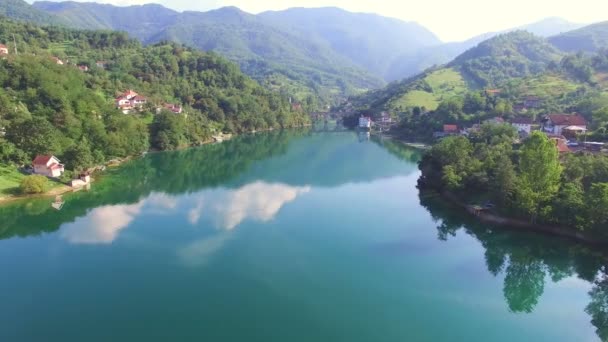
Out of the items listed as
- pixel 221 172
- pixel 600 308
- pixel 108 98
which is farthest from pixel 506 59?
pixel 600 308

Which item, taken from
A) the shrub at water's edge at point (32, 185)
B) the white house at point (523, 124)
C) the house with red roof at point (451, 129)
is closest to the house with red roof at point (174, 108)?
the shrub at water's edge at point (32, 185)

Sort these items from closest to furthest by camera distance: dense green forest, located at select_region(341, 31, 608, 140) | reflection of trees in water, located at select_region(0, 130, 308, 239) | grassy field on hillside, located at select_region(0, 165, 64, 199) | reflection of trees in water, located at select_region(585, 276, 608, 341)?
reflection of trees in water, located at select_region(585, 276, 608, 341)
reflection of trees in water, located at select_region(0, 130, 308, 239)
grassy field on hillside, located at select_region(0, 165, 64, 199)
dense green forest, located at select_region(341, 31, 608, 140)

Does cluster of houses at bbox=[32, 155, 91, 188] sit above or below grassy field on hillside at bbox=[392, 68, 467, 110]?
below

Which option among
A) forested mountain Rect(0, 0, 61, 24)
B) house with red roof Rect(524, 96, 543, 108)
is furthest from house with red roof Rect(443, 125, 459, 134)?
forested mountain Rect(0, 0, 61, 24)

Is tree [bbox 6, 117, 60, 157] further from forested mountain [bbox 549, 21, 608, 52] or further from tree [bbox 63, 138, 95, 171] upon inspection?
forested mountain [bbox 549, 21, 608, 52]

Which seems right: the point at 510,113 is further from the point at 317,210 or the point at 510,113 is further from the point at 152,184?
the point at 152,184

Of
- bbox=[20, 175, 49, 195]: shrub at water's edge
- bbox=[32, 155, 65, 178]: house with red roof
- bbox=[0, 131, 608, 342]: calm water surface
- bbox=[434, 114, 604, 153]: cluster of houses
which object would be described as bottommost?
bbox=[0, 131, 608, 342]: calm water surface

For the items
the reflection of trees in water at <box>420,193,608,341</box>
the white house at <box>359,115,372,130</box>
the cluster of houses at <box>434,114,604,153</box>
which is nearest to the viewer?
the reflection of trees in water at <box>420,193,608,341</box>
